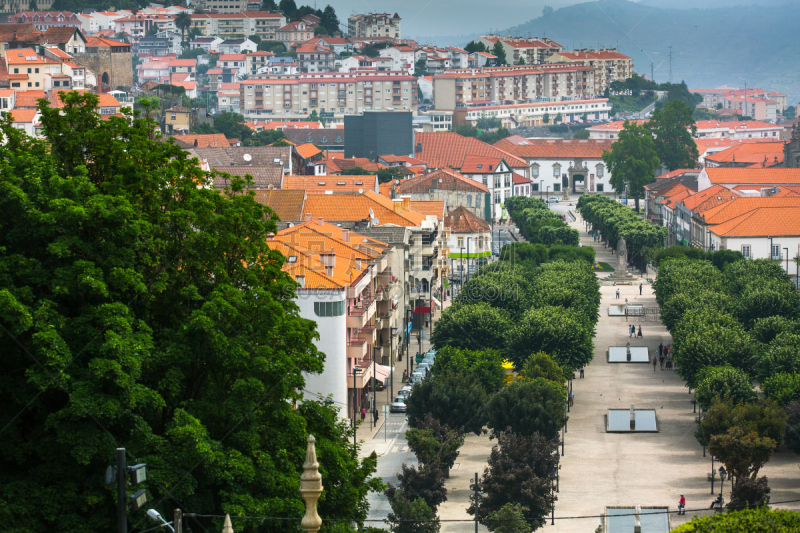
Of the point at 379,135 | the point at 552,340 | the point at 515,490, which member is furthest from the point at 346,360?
the point at 379,135

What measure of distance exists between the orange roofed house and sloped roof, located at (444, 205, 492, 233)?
40663mm

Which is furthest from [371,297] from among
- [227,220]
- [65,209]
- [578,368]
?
[65,209]

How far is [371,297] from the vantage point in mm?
68750

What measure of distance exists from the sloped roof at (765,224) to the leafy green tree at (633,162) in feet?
200

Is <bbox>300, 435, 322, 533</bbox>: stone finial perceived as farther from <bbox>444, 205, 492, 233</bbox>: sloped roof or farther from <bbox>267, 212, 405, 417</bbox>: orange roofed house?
<bbox>444, 205, 492, 233</bbox>: sloped roof

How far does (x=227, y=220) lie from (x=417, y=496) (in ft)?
61.4

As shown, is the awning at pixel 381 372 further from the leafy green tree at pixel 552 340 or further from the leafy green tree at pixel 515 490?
the leafy green tree at pixel 515 490

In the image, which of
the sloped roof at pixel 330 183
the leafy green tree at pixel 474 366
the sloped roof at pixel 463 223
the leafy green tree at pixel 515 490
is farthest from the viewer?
the sloped roof at pixel 463 223

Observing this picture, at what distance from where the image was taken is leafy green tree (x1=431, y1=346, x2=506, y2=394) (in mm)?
64062

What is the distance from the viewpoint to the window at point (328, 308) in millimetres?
58688

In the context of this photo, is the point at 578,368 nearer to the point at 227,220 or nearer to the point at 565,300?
the point at 565,300

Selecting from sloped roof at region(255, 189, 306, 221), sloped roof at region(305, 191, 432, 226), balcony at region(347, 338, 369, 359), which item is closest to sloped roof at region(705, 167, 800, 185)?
sloped roof at region(305, 191, 432, 226)

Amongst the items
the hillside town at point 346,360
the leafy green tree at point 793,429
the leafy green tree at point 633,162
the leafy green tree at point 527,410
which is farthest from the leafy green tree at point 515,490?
the leafy green tree at point 633,162

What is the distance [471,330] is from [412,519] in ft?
89.0
